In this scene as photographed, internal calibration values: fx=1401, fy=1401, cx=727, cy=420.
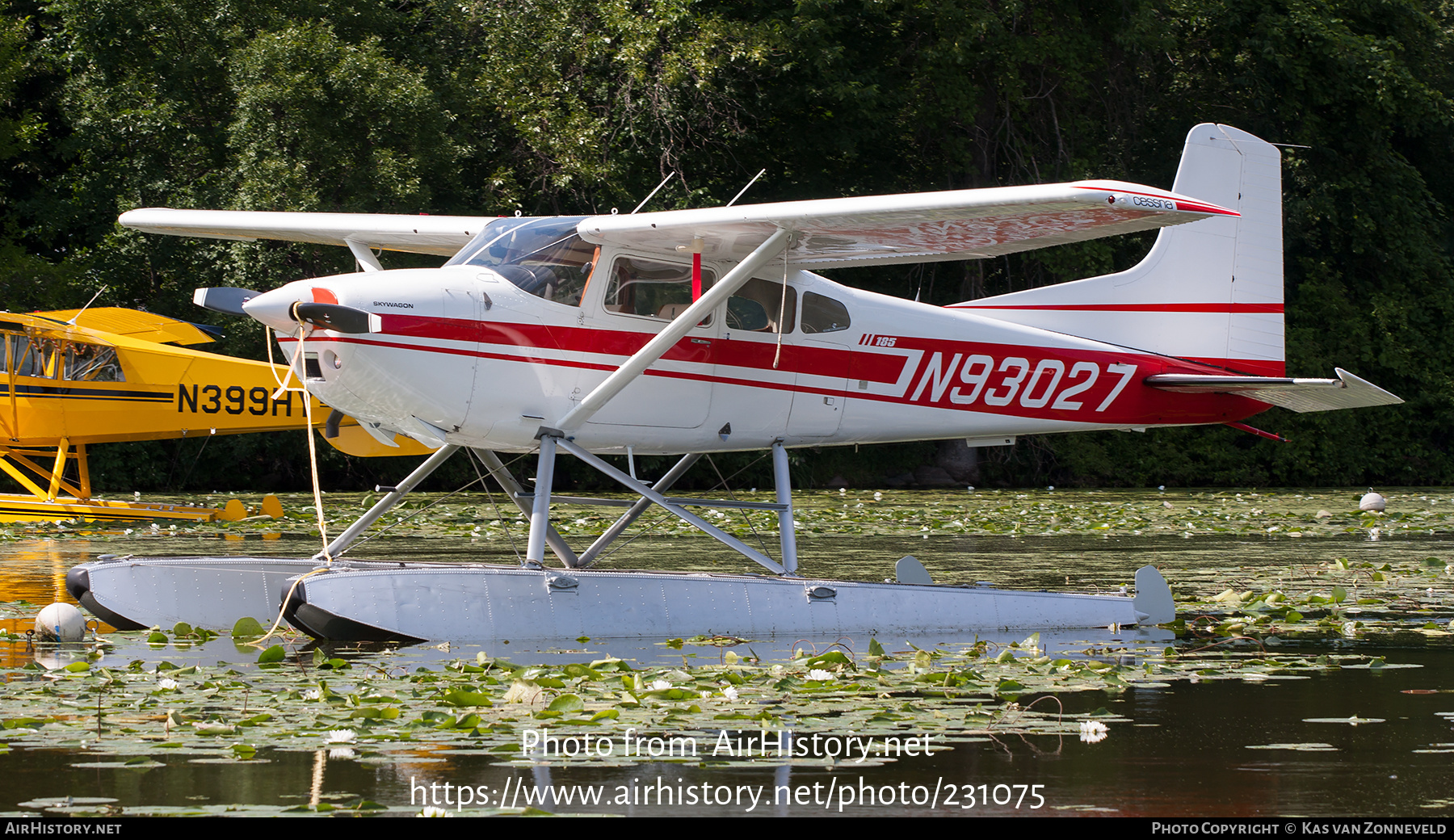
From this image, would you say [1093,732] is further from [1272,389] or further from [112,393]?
[112,393]

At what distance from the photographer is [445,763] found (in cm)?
445

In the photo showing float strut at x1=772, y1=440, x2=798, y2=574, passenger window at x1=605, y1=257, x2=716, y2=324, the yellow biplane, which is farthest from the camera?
the yellow biplane

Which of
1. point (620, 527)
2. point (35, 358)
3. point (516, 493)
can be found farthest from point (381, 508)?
point (35, 358)

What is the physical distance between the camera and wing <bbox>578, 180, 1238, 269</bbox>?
7.12 meters

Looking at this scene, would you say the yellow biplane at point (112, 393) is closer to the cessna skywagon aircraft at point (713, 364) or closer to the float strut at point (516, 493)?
the cessna skywagon aircraft at point (713, 364)

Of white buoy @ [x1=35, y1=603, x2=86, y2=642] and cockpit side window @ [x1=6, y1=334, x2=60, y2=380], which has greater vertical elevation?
cockpit side window @ [x1=6, y1=334, x2=60, y2=380]

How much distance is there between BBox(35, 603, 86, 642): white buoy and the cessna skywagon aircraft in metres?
0.52

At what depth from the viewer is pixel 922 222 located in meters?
7.96

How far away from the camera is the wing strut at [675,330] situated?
26.2 ft

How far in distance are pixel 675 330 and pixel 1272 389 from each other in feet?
14.9

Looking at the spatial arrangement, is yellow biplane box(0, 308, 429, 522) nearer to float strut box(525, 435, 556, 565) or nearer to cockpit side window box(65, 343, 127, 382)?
cockpit side window box(65, 343, 127, 382)

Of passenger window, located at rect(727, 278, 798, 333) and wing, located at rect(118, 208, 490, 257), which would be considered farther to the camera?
wing, located at rect(118, 208, 490, 257)

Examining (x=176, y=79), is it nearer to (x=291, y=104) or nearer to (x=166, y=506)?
(x=291, y=104)

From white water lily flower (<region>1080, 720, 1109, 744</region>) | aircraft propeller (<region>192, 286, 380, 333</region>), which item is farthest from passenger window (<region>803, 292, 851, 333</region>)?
white water lily flower (<region>1080, 720, 1109, 744</region>)
